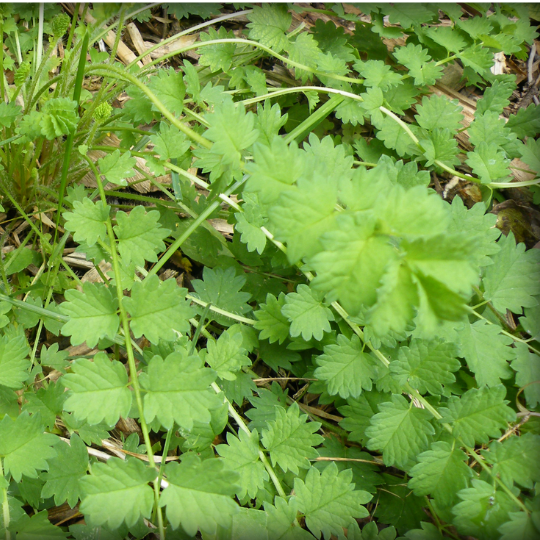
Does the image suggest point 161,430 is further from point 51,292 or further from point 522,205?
point 522,205

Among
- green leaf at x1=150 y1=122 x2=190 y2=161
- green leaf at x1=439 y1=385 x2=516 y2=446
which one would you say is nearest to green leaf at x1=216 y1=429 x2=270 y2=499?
green leaf at x1=439 y1=385 x2=516 y2=446

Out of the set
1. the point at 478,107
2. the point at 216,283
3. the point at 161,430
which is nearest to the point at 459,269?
the point at 216,283

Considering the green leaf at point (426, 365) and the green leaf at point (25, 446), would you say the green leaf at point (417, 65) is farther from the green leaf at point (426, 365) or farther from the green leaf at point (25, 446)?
the green leaf at point (25, 446)

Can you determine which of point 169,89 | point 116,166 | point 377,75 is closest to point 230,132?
point 116,166

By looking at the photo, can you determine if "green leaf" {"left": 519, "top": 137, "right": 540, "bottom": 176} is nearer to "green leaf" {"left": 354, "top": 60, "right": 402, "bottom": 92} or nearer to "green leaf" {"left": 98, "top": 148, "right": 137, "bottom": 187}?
"green leaf" {"left": 354, "top": 60, "right": 402, "bottom": 92}

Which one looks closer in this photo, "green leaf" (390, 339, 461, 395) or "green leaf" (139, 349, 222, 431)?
"green leaf" (139, 349, 222, 431)

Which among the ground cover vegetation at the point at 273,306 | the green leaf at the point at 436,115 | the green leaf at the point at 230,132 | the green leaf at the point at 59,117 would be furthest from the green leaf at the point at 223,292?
the green leaf at the point at 436,115
